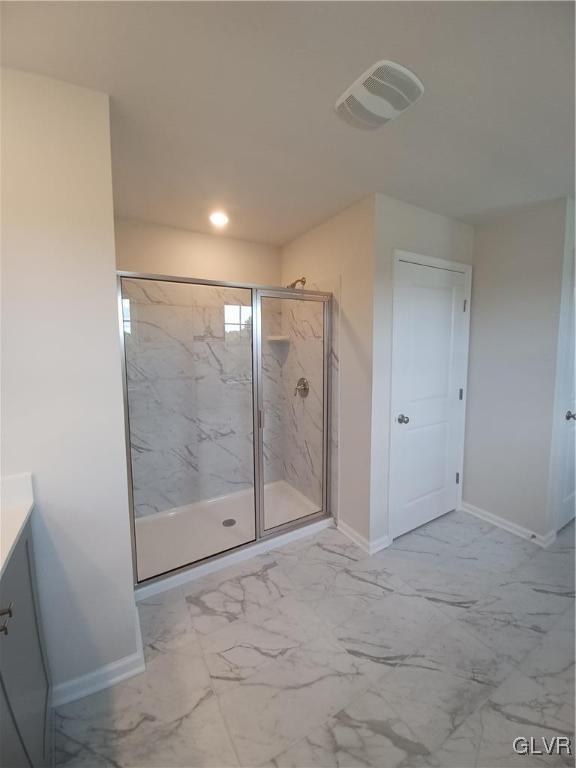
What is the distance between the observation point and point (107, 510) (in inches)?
53.2

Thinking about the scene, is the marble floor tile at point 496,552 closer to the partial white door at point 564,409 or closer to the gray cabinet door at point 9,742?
the partial white door at point 564,409

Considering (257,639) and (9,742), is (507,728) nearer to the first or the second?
(257,639)

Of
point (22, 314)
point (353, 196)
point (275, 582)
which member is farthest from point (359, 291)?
point (275, 582)

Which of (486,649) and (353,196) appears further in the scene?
(353,196)

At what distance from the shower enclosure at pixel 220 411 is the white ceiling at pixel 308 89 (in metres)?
0.80

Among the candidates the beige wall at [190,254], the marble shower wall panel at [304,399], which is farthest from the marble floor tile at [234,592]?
the beige wall at [190,254]

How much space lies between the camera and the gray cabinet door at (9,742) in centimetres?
71

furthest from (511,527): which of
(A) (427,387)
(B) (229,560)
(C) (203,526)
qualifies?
(C) (203,526)

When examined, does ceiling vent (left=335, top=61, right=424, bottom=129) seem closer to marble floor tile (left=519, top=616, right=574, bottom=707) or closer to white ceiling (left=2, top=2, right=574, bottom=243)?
white ceiling (left=2, top=2, right=574, bottom=243)

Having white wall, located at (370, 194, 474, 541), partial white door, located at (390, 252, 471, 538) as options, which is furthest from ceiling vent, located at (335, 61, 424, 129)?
partial white door, located at (390, 252, 471, 538)

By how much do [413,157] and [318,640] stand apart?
2548 millimetres

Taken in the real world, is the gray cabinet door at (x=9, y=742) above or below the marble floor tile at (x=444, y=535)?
above

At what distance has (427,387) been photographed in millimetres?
2449

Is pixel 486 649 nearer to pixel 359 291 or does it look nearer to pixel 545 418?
pixel 545 418
